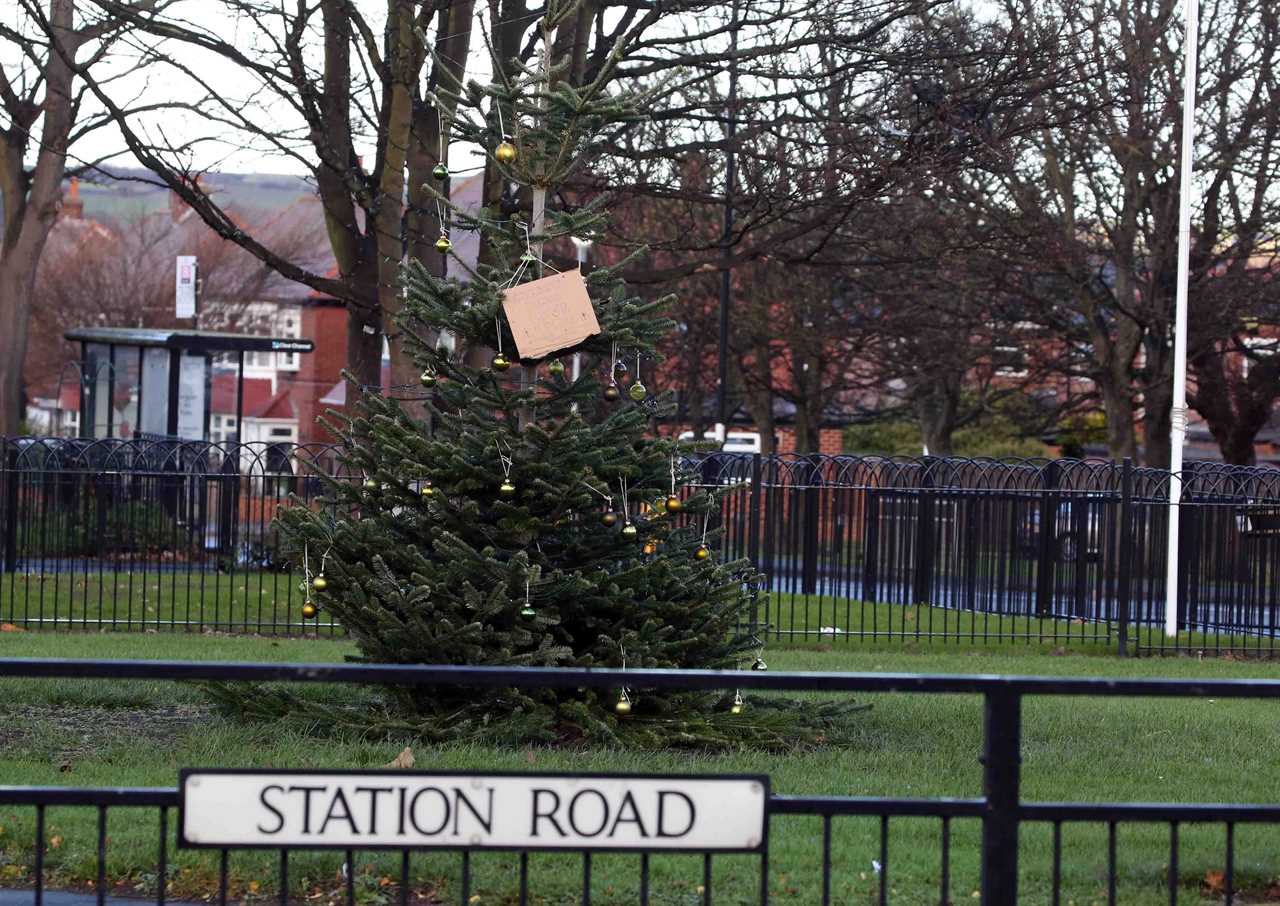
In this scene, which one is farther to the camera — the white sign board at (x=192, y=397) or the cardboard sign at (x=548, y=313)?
the white sign board at (x=192, y=397)

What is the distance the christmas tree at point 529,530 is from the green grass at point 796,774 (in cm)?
44

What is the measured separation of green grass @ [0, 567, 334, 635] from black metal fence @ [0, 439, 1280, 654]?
7 centimetres

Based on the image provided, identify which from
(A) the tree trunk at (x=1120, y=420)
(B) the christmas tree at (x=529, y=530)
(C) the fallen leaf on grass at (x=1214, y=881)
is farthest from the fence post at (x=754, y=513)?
(A) the tree trunk at (x=1120, y=420)

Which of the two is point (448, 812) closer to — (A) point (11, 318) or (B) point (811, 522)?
(B) point (811, 522)

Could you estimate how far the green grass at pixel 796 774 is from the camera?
19.7 ft

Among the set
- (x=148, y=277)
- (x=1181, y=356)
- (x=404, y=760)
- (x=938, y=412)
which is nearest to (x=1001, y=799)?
(x=404, y=760)

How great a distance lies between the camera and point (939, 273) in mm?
27766

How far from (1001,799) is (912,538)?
13114 millimetres

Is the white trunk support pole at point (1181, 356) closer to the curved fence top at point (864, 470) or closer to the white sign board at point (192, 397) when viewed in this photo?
the curved fence top at point (864, 470)

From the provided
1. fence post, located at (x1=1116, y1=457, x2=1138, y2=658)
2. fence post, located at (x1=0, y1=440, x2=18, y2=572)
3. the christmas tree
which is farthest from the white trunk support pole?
fence post, located at (x1=0, y1=440, x2=18, y2=572)

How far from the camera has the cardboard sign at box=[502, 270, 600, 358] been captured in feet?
26.0

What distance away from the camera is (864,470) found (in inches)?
662

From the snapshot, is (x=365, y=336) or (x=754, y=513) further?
(x=365, y=336)

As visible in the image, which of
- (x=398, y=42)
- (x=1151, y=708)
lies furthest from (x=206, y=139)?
(x=1151, y=708)
